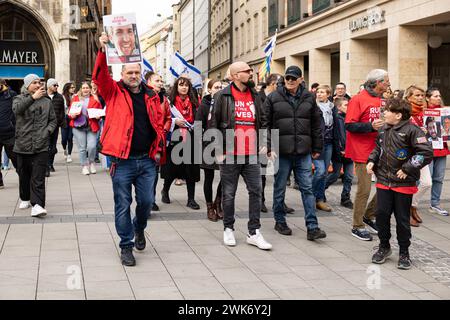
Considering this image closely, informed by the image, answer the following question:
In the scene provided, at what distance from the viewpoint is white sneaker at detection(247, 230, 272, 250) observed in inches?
268

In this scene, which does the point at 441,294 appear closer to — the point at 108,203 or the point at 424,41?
the point at 108,203

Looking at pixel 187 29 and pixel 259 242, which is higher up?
pixel 187 29

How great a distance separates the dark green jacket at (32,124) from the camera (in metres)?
8.69

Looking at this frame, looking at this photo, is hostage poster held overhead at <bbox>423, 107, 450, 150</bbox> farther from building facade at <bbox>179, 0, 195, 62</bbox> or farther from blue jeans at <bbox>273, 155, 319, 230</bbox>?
building facade at <bbox>179, 0, 195, 62</bbox>

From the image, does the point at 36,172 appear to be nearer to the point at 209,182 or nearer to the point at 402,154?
the point at 209,182

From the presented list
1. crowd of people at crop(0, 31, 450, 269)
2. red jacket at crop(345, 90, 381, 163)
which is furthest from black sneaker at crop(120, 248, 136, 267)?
red jacket at crop(345, 90, 381, 163)

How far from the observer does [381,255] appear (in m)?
6.35

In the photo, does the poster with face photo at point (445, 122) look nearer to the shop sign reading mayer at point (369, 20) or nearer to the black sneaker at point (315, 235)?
the black sneaker at point (315, 235)

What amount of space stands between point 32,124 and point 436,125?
5540 mm

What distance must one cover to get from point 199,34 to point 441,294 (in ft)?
266

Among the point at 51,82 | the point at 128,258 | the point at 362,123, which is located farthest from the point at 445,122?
the point at 51,82

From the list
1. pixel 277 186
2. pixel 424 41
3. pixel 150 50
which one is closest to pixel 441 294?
pixel 277 186

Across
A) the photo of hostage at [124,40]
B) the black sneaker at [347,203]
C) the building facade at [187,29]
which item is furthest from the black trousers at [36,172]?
the building facade at [187,29]

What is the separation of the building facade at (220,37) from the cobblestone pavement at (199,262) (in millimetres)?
44901
